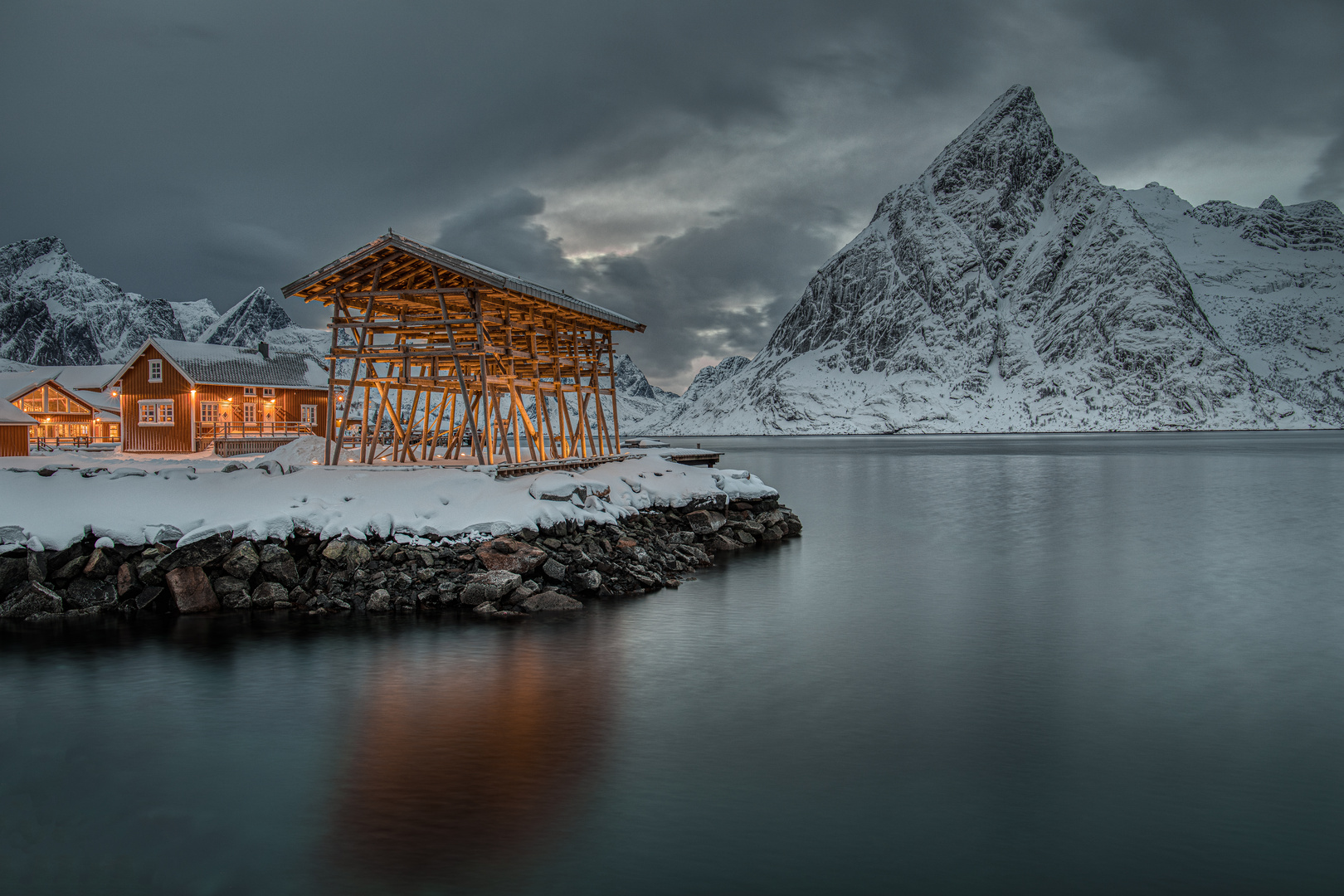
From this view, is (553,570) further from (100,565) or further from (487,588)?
(100,565)

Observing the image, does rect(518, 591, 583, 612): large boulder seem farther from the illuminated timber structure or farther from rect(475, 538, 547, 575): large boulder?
the illuminated timber structure

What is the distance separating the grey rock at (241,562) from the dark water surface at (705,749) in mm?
1860

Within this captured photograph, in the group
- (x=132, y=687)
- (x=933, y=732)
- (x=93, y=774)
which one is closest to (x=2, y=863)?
(x=93, y=774)

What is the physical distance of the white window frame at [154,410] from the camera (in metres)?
46.2

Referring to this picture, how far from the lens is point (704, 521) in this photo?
30.1m

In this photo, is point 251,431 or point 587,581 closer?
point 587,581

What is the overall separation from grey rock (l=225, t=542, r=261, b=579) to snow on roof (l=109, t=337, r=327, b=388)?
3088 centimetres

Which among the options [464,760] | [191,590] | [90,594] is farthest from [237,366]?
[464,760]

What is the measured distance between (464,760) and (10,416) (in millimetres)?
43616

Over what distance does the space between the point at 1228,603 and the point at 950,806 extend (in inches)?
647

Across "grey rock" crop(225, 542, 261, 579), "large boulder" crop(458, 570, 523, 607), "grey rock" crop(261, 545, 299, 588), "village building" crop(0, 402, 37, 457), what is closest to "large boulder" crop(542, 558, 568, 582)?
"large boulder" crop(458, 570, 523, 607)

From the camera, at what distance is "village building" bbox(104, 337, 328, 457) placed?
1813 inches

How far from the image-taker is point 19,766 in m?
10.7

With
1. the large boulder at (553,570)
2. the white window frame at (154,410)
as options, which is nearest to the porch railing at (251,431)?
the white window frame at (154,410)
